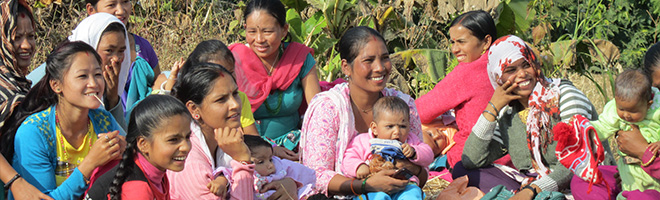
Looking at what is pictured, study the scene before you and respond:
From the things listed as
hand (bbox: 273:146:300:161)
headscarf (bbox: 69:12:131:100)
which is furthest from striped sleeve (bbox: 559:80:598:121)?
headscarf (bbox: 69:12:131:100)

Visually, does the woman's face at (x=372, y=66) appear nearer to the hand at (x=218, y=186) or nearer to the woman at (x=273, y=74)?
the woman at (x=273, y=74)

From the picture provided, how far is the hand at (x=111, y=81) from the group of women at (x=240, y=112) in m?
0.01

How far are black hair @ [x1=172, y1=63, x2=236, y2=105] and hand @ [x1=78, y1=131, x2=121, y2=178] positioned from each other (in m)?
0.56

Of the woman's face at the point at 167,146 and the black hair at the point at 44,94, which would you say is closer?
the woman's face at the point at 167,146

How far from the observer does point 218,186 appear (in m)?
3.57

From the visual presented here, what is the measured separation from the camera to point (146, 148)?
3.29 m

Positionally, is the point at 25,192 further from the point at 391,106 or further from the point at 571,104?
the point at 571,104

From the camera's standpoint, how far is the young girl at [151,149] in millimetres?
3238

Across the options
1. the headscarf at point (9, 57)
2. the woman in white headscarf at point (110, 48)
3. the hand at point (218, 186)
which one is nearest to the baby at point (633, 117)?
the hand at point (218, 186)

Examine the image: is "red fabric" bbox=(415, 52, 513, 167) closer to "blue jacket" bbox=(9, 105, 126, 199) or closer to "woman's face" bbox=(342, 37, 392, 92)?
"woman's face" bbox=(342, 37, 392, 92)

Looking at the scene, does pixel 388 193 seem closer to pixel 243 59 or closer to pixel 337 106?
pixel 337 106

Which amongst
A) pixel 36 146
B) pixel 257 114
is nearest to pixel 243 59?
pixel 257 114

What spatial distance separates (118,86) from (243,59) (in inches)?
44.9

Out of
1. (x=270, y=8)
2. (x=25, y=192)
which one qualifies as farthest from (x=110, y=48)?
(x=25, y=192)
